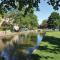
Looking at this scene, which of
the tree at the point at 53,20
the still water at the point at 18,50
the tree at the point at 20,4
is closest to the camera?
the tree at the point at 20,4

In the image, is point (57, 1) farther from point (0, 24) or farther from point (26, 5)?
point (0, 24)

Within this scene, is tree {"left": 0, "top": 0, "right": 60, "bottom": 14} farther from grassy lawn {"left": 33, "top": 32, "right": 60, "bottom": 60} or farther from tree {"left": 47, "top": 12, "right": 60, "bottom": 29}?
tree {"left": 47, "top": 12, "right": 60, "bottom": 29}

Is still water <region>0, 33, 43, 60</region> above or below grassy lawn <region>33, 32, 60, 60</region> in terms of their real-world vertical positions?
below

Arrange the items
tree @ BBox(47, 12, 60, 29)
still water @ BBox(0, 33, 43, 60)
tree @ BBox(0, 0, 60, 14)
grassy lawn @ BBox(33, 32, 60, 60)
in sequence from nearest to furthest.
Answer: tree @ BBox(0, 0, 60, 14)
grassy lawn @ BBox(33, 32, 60, 60)
still water @ BBox(0, 33, 43, 60)
tree @ BBox(47, 12, 60, 29)

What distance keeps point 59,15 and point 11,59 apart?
5443 inches

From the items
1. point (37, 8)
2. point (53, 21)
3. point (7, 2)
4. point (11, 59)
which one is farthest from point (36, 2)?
point (53, 21)

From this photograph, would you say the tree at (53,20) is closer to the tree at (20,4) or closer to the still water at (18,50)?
the still water at (18,50)

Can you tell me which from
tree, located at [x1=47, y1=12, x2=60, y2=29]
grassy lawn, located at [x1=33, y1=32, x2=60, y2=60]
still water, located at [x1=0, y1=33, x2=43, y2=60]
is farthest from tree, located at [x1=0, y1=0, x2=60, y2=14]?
tree, located at [x1=47, y1=12, x2=60, y2=29]

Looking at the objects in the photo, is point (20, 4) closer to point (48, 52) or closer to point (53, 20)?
point (48, 52)

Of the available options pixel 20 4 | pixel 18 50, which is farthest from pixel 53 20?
pixel 20 4

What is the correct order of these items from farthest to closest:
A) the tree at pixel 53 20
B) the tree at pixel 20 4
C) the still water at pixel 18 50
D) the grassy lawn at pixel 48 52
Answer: the tree at pixel 53 20
the still water at pixel 18 50
the grassy lawn at pixel 48 52
the tree at pixel 20 4

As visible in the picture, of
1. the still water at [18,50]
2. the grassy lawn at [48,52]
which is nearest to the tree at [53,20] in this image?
the still water at [18,50]

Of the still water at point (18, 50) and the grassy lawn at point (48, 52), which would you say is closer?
the grassy lawn at point (48, 52)

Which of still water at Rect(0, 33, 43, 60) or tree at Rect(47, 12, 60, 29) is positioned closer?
still water at Rect(0, 33, 43, 60)
